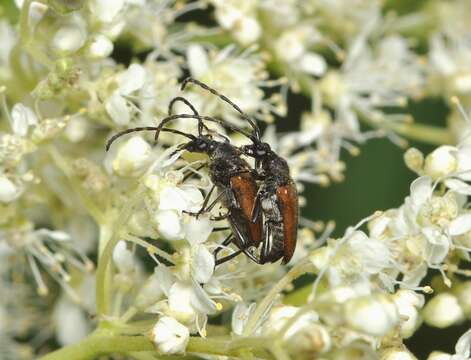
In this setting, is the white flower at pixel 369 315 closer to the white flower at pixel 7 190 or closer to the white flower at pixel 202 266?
the white flower at pixel 202 266

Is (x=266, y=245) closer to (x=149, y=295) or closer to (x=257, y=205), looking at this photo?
(x=257, y=205)

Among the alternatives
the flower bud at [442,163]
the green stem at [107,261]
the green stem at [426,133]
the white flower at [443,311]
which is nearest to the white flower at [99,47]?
the green stem at [107,261]

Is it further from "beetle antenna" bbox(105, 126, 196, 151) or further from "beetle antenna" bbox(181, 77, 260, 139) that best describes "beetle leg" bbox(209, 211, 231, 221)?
"beetle antenna" bbox(181, 77, 260, 139)

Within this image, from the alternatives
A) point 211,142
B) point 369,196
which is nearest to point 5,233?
point 211,142

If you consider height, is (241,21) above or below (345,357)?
above

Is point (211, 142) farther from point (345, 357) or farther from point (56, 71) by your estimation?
point (345, 357)

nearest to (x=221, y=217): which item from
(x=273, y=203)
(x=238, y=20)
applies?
(x=273, y=203)
